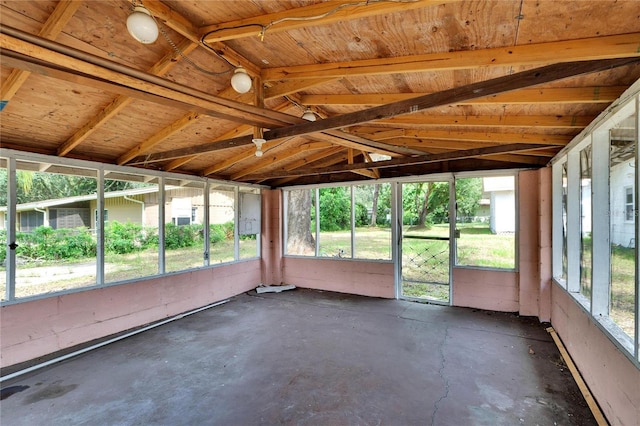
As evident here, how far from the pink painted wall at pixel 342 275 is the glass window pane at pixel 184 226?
83.2 inches

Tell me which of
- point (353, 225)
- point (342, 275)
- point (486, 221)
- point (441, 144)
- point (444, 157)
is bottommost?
point (342, 275)

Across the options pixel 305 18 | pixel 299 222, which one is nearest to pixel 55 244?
pixel 305 18

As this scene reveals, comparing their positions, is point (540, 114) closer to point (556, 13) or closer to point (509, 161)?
point (556, 13)

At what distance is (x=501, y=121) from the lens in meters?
2.88

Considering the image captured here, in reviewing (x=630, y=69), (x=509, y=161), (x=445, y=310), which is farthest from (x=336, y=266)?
(x=630, y=69)

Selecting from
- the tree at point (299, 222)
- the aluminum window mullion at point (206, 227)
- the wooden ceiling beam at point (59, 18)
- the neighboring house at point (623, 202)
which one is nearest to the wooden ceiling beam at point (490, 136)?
the neighboring house at point (623, 202)

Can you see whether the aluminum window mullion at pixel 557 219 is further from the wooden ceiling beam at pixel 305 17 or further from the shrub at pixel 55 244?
the shrub at pixel 55 244

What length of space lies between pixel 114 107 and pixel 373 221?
14.8ft

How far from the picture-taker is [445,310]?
16.0 feet

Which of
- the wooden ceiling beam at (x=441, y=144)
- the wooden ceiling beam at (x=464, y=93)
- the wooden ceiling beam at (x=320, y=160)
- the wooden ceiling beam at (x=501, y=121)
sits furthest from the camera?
the wooden ceiling beam at (x=320, y=160)

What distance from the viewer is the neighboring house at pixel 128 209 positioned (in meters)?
3.47

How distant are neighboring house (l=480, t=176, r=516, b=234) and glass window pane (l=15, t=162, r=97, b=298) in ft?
19.6

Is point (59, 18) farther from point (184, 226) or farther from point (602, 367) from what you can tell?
point (602, 367)

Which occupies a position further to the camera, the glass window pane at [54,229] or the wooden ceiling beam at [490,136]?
the glass window pane at [54,229]
